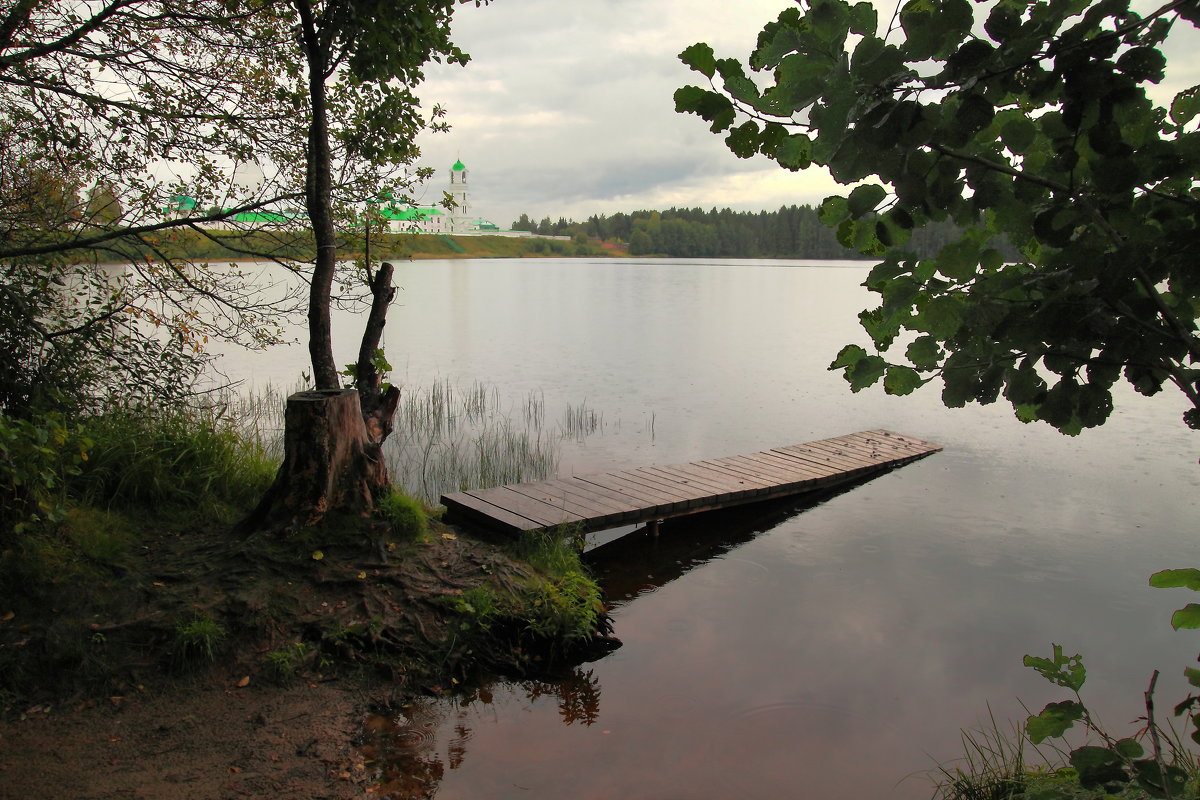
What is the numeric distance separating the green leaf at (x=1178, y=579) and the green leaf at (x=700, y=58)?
105 cm

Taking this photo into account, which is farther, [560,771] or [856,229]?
[560,771]

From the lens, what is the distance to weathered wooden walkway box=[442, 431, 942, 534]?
635 cm

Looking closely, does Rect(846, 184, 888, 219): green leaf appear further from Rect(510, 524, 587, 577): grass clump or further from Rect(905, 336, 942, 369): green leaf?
Rect(510, 524, 587, 577): grass clump

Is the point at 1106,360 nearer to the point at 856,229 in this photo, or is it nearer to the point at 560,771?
the point at 856,229

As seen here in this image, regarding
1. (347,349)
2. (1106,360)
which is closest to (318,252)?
(1106,360)

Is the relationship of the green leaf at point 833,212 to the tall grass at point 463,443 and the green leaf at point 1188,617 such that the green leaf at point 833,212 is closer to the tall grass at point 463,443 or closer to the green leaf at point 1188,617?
the green leaf at point 1188,617

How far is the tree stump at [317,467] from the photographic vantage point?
15.8ft

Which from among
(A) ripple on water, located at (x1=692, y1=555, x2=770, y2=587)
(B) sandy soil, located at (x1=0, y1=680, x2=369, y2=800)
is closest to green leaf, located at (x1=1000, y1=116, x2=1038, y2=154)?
(B) sandy soil, located at (x1=0, y1=680, x2=369, y2=800)

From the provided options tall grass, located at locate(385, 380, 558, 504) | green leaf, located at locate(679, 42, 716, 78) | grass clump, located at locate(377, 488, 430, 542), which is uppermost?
green leaf, located at locate(679, 42, 716, 78)

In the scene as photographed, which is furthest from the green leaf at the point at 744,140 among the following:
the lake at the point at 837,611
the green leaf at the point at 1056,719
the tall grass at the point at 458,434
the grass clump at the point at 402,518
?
the tall grass at the point at 458,434

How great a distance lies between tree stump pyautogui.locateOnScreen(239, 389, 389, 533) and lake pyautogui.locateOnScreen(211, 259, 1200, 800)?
1.48 m

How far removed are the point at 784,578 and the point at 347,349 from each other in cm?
1278

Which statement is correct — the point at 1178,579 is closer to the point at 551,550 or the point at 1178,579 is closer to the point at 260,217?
the point at 551,550

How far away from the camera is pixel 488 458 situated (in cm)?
951
